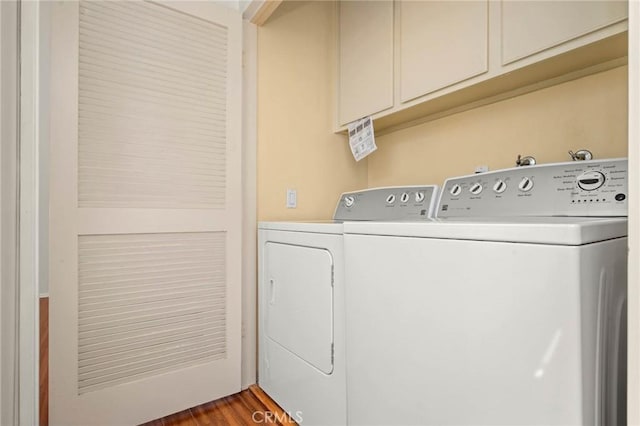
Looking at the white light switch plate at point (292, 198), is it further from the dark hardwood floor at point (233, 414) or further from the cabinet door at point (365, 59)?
the dark hardwood floor at point (233, 414)

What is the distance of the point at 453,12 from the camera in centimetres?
145

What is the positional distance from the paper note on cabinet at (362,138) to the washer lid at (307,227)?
69 cm

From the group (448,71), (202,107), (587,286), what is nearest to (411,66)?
(448,71)

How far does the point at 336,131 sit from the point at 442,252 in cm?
153

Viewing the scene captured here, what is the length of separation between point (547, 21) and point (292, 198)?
4.75 feet

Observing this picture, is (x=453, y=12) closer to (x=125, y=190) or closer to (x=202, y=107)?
(x=202, y=107)

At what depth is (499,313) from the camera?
28.5 inches

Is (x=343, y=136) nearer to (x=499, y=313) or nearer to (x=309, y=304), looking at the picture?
(x=309, y=304)

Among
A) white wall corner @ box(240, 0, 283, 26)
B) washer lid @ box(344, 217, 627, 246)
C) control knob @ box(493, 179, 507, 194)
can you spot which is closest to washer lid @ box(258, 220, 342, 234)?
washer lid @ box(344, 217, 627, 246)

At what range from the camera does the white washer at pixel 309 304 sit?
1.29 m

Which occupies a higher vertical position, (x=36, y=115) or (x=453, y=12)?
(x=453, y=12)

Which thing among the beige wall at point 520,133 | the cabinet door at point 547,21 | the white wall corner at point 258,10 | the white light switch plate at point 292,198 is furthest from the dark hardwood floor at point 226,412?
the cabinet door at point 547,21

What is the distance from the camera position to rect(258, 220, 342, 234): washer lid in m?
1.29

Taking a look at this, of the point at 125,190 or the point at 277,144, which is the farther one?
the point at 277,144
